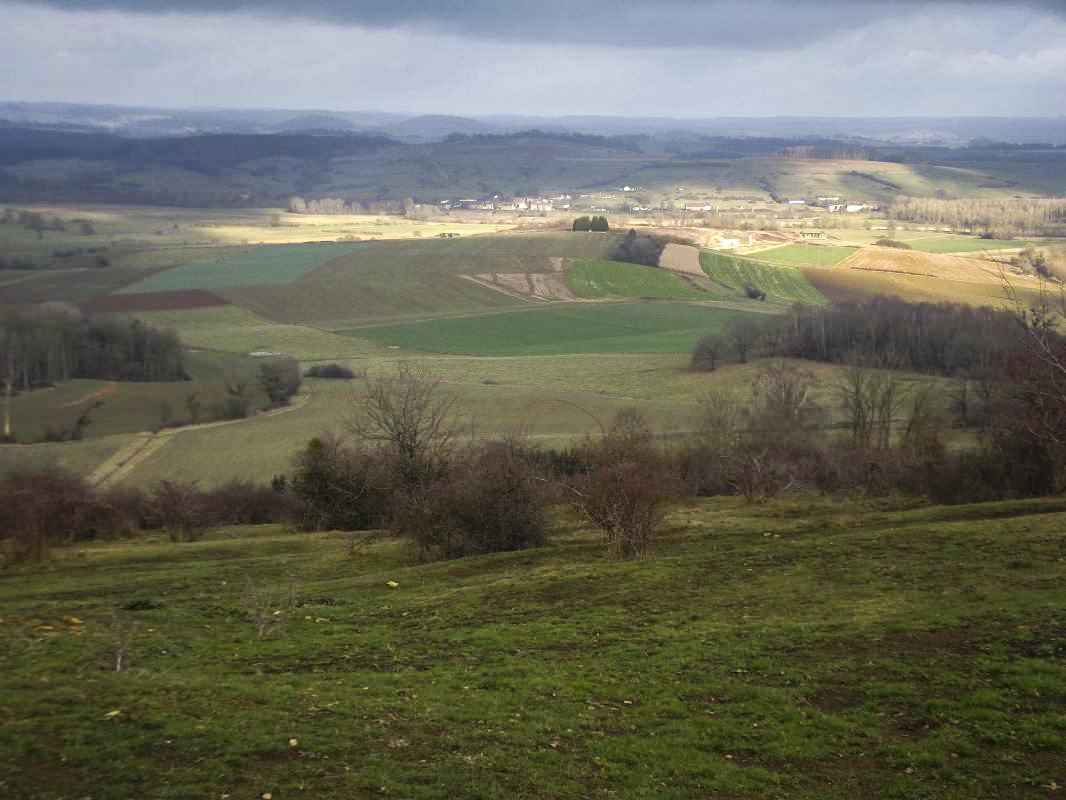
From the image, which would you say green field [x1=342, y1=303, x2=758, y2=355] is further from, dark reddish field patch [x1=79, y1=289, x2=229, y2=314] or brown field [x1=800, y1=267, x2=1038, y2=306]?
dark reddish field patch [x1=79, y1=289, x2=229, y2=314]

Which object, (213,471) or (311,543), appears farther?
(213,471)

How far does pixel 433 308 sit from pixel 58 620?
87.5 metres

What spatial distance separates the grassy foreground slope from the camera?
1089cm

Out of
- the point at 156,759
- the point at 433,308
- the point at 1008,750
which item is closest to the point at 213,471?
the point at 156,759

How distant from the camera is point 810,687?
13.9 m

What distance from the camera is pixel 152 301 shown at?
320 ft

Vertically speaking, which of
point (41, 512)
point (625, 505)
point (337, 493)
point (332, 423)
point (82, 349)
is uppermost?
point (625, 505)

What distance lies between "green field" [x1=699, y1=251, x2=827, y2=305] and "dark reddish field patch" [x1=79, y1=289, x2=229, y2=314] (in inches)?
2220

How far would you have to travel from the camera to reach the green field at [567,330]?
286 ft

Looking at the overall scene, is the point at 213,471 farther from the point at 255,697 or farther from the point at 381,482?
the point at 255,697

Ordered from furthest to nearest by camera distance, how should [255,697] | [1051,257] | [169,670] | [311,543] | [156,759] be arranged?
[1051,257] → [311,543] → [169,670] → [255,697] → [156,759]

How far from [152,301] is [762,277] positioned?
66.7 metres

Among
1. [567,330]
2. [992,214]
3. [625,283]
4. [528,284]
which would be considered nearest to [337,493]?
[567,330]

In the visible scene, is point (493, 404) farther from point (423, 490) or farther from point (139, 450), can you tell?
point (423, 490)
